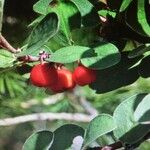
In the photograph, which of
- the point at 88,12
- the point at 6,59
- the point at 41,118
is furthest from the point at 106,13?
the point at 41,118

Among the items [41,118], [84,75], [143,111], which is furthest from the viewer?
[41,118]

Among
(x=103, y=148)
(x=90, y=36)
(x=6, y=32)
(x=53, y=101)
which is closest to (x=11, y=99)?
(x=53, y=101)

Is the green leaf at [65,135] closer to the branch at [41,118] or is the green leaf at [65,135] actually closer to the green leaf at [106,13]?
the green leaf at [106,13]

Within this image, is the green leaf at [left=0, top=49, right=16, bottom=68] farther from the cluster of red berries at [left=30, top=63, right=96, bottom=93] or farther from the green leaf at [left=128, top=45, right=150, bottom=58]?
the green leaf at [left=128, top=45, right=150, bottom=58]

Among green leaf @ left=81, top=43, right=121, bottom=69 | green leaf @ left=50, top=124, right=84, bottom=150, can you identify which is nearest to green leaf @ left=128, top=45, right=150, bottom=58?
green leaf @ left=81, top=43, right=121, bottom=69

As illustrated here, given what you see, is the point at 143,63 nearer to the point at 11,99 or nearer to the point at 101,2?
the point at 101,2

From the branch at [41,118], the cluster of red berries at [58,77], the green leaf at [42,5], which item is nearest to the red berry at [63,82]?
the cluster of red berries at [58,77]

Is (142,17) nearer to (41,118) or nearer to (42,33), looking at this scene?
(42,33)
